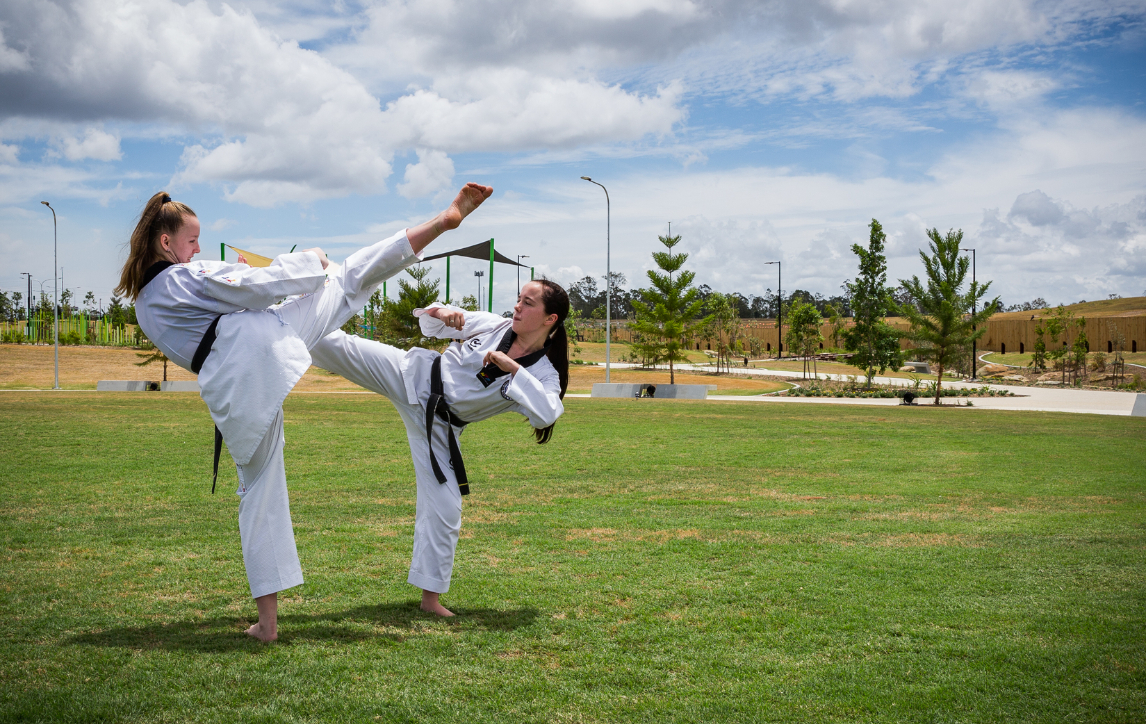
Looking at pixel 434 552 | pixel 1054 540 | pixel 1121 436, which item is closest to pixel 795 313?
pixel 1121 436

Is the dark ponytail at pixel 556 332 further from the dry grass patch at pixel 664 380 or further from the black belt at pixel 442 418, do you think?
the dry grass patch at pixel 664 380

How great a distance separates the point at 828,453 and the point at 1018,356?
6518 cm

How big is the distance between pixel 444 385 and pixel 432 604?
4.36 feet

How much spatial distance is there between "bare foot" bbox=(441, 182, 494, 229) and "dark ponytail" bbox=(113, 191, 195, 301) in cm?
140

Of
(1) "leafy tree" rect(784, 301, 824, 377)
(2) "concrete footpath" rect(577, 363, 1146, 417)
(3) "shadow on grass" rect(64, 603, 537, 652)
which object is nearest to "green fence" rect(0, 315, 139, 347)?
(2) "concrete footpath" rect(577, 363, 1146, 417)

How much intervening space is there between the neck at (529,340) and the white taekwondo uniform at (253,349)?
0.95 m

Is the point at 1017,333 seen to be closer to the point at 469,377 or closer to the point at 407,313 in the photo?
the point at 407,313

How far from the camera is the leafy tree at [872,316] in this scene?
3866cm

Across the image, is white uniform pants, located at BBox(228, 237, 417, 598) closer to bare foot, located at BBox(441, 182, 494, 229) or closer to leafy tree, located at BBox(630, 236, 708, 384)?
bare foot, located at BBox(441, 182, 494, 229)

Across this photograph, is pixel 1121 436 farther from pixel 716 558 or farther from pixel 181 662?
pixel 181 662

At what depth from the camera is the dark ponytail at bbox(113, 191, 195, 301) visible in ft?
12.8

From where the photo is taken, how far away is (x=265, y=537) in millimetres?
3959

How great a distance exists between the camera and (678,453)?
Result: 13.4 m

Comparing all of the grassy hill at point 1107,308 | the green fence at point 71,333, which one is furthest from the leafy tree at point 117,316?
the grassy hill at point 1107,308
